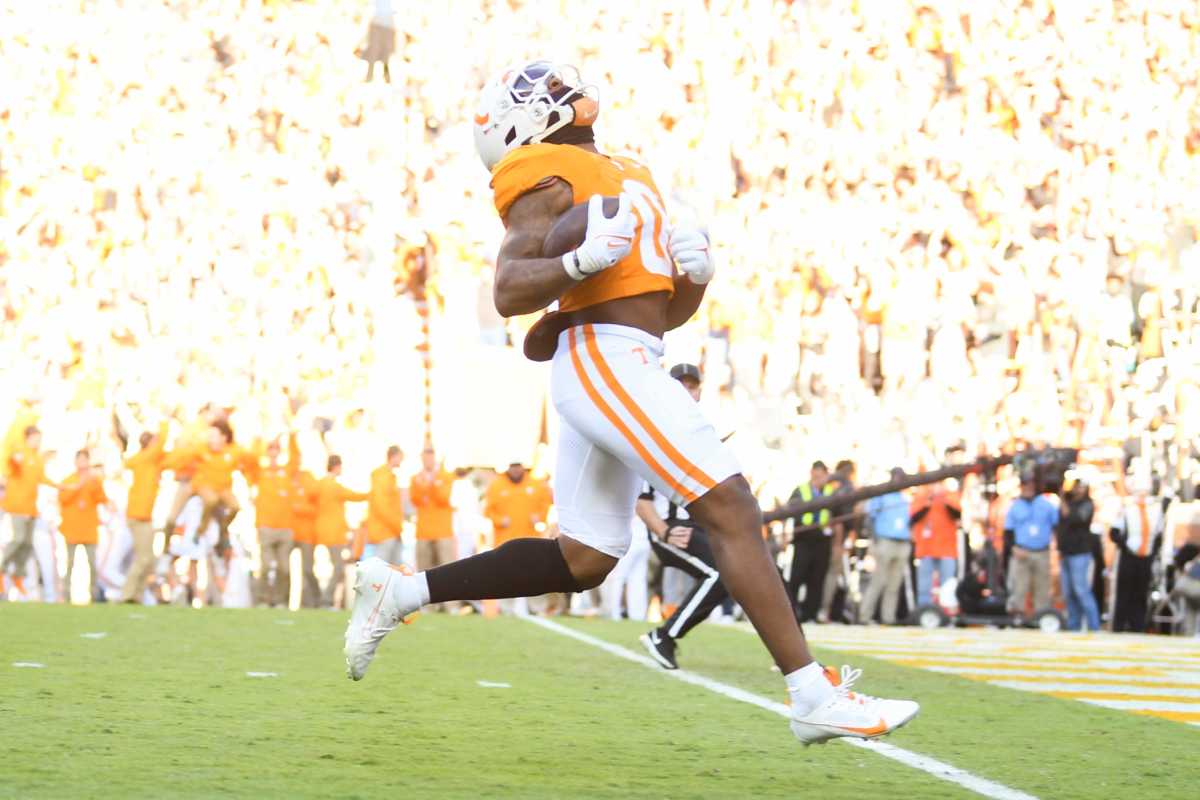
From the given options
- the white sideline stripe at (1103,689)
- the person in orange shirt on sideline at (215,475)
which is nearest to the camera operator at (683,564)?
the white sideline stripe at (1103,689)

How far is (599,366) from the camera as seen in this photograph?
16.5 ft

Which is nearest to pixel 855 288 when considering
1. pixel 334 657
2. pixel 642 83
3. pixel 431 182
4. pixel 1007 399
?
pixel 1007 399

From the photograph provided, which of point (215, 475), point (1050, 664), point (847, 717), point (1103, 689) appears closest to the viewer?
point (847, 717)

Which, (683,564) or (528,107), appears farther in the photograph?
(683,564)

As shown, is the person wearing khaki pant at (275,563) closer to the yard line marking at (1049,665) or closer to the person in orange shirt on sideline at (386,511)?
the person in orange shirt on sideline at (386,511)

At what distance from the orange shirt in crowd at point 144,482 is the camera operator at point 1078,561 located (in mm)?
7962

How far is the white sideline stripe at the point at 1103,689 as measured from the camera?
9266mm

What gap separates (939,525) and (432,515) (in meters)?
4.69

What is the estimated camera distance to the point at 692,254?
5129 mm

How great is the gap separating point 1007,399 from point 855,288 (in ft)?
10.4

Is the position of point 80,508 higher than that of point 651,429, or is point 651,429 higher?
point 80,508

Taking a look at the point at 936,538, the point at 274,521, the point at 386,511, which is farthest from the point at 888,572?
the point at 274,521

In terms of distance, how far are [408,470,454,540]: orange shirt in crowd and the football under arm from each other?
13.9 metres

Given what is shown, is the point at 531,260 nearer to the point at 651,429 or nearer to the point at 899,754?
the point at 651,429
